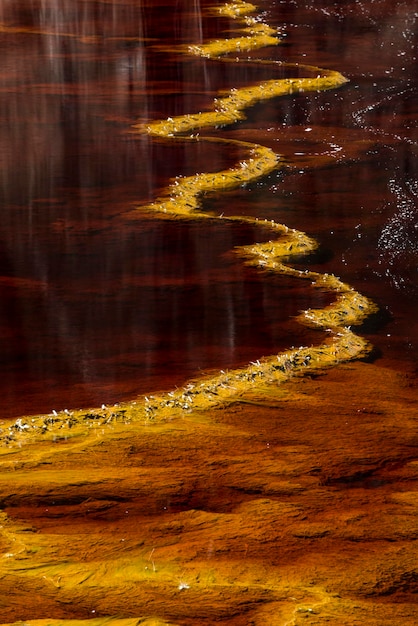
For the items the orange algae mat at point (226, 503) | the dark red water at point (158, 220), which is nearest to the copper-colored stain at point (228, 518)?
the orange algae mat at point (226, 503)

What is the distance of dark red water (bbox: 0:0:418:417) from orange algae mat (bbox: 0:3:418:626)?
0.20 metres

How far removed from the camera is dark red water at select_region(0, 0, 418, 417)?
351 centimetres

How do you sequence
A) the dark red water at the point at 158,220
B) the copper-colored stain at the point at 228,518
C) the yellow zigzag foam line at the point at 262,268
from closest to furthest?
1. the copper-colored stain at the point at 228,518
2. the yellow zigzag foam line at the point at 262,268
3. the dark red water at the point at 158,220

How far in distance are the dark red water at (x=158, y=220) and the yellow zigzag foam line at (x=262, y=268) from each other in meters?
0.08

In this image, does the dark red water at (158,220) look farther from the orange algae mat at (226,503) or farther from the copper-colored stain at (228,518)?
the copper-colored stain at (228,518)

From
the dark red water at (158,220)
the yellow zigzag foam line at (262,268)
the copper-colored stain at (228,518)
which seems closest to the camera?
the copper-colored stain at (228,518)

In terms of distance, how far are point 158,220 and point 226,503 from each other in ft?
7.88

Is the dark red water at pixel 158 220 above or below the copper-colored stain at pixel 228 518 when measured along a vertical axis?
above

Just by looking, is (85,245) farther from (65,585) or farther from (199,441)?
(65,585)

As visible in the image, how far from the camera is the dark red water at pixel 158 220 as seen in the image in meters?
3.51

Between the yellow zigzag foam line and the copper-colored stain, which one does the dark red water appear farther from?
the copper-colored stain

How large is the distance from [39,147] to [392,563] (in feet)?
12.8

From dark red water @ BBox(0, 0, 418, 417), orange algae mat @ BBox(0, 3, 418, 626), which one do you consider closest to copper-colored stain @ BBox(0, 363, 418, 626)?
orange algae mat @ BBox(0, 3, 418, 626)

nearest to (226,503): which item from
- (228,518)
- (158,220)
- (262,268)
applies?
(228,518)
